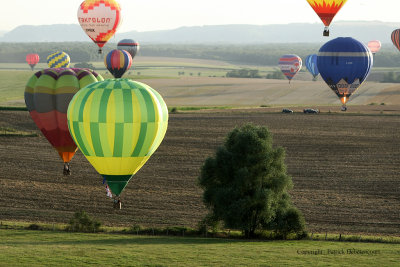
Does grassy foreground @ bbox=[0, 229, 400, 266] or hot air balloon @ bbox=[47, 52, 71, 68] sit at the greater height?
hot air balloon @ bbox=[47, 52, 71, 68]

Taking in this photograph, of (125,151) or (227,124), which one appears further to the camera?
(227,124)

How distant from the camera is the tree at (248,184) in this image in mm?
34656

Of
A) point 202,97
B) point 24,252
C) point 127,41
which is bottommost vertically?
point 24,252

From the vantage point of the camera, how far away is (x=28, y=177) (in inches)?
1912

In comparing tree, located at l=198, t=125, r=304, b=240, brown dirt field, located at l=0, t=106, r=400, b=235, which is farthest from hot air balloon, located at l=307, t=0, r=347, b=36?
tree, located at l=198, t=125, r=304, b=240

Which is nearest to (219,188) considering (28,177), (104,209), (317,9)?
(104,209)

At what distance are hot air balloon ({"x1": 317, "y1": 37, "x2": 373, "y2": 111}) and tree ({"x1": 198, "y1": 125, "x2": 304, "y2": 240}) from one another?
104 ft

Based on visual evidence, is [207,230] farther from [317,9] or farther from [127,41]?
[127,41]

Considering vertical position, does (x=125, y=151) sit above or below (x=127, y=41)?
below

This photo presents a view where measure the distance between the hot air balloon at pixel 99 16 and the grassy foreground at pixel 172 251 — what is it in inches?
1564

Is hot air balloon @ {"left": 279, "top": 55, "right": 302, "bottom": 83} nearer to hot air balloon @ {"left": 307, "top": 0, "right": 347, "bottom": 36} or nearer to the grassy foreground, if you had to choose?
hot air balloon @ {"left": 307, "top": 0, "right": 347, "bottom": 36}

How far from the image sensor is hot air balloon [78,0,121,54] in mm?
71562

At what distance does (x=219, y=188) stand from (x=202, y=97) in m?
83.4

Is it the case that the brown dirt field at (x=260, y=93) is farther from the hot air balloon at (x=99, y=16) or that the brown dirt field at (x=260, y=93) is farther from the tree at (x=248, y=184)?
the tree at (x=248, y=184)
